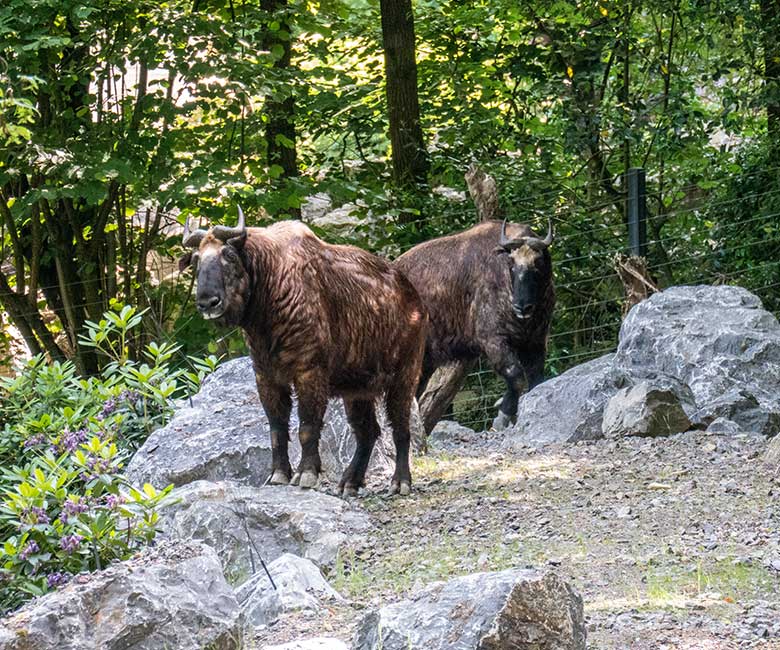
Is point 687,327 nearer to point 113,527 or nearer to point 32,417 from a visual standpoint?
point 32,417

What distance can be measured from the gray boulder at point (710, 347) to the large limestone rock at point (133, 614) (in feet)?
17.8

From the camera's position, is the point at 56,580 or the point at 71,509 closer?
the point at 56,580

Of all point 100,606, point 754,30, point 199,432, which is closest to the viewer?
point 100,606

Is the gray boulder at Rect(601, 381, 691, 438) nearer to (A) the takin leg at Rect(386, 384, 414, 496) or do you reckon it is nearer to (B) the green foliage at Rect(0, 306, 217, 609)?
(A) the takin leg at Rect(386, 384, 414, 496)

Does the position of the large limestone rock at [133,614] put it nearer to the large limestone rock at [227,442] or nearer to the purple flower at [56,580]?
the purple flower at [56,580]

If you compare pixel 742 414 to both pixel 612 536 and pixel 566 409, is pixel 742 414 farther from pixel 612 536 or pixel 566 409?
pixel 612 536

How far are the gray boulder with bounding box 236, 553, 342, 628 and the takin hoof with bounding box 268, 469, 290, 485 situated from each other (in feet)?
Result: 6.55

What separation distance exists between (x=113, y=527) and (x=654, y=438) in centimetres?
438

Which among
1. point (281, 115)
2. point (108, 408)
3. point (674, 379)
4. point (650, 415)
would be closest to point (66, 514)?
point (108, 408)

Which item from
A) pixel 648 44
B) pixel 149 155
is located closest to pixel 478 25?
pixel 648 44

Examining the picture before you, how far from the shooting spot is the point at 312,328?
7938mm

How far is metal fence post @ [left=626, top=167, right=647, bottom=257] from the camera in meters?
12.1

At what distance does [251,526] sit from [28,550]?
1.39m

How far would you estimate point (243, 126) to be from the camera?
47.3 feet
